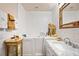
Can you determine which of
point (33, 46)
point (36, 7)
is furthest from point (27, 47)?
point (36, 7)

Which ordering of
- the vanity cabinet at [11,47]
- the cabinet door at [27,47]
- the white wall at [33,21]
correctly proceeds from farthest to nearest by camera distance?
the cabinet door at [27,47] < the white wall at [33,21] < the vanity cabinet at [11,47]

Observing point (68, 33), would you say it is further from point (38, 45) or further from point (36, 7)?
point (38, 45)

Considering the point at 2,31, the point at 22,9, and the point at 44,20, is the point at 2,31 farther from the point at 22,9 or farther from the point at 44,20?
the point at 44,20

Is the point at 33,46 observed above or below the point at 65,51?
below

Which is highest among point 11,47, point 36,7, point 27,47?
point 36,7

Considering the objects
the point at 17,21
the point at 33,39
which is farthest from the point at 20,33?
the point at 33,39

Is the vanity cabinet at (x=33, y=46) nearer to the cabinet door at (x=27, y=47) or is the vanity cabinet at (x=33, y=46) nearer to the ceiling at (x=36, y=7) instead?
the cabinet door at (x=27, y=47)

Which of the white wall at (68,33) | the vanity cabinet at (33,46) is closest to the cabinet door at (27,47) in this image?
the vanity cabinet at (33,46)

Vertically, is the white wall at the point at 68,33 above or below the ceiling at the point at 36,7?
below

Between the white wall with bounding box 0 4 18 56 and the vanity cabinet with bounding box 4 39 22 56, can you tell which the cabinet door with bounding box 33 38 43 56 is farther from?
the white wall with bounding box 0 4 18 56

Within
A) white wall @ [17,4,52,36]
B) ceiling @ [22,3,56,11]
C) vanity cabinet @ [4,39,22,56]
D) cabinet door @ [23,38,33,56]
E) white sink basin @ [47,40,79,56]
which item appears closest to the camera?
white sink basin @ [47,40,79,56]

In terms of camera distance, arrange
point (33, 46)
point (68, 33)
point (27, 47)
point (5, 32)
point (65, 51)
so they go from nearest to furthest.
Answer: point (65, 51) → point (5, 32) → point (68, 33) → point (27, 47) → point (33, 46)

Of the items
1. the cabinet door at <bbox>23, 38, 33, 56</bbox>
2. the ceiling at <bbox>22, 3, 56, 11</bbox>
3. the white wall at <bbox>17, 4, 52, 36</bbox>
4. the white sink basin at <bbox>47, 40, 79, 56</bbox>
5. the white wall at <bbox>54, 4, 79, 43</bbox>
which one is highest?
the ceiling at <bbox>22, 3, 56, 11</bbox>

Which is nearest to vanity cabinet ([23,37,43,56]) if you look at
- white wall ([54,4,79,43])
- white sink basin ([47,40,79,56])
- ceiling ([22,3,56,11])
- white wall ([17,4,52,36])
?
white wall ([17,4,52,36])
